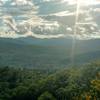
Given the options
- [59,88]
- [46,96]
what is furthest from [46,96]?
[59,88]

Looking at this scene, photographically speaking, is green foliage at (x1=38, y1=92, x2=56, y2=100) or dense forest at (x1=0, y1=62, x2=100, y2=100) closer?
green foliage at (x1=38, y1=92, x2=56, y2=100)

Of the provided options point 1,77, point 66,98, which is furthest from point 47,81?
point 1,77

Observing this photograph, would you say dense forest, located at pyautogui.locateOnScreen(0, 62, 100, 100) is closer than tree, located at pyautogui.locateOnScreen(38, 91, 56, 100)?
No

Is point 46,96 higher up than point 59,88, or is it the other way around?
point 46,96

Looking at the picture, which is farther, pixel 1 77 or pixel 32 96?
pixel 1 77

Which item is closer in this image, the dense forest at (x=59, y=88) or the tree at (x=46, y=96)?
the tree at (x=46, y=96)

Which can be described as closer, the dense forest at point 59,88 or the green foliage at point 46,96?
the green foliage at point 46,96

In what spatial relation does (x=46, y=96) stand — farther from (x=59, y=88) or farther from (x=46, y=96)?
(x=59, y=88)

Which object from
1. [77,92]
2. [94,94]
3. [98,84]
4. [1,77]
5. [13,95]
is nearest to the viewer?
[98,84]

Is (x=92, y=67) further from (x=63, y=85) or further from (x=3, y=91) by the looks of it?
(x=3, y=91)

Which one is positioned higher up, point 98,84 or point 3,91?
point 98,84

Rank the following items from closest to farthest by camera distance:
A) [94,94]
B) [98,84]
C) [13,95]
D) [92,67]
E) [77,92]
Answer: [98,84], [94,94], [77,92], [13,95], [92,67]
